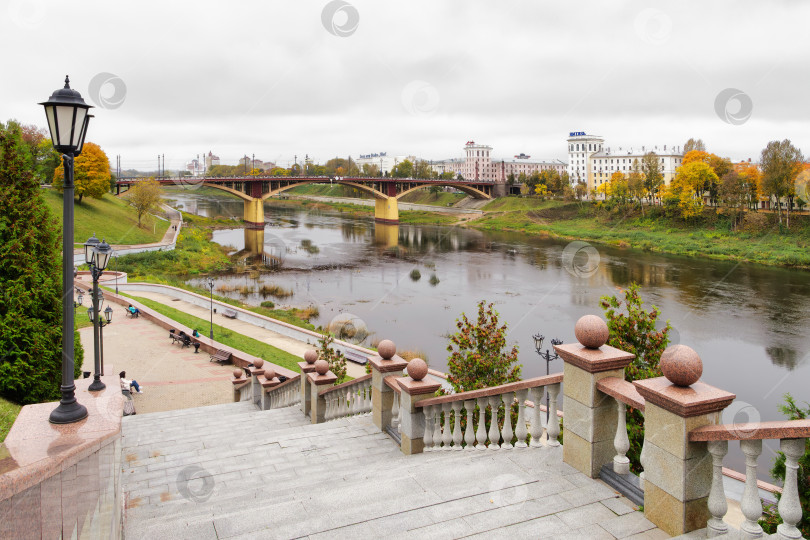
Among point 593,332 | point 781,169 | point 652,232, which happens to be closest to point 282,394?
point 593,332

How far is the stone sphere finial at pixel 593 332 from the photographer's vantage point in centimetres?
430

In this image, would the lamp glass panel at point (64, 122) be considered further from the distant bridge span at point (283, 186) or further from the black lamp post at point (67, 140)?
the distant bridge span at point (283, 186)

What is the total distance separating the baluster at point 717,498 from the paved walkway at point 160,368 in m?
12.3

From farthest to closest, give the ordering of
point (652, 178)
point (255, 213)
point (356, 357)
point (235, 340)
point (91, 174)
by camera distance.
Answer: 1. point (255, 213)
2. point (652, 178)
3. point (91, 174)
4. point (235, 340)
5. point (356, 357)

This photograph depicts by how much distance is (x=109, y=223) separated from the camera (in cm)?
4516

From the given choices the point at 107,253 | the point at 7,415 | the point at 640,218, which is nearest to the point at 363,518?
the point at 7,415

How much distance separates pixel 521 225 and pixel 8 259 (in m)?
61.5

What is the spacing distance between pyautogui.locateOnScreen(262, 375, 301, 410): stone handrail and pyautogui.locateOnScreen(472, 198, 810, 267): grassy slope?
39.9 m

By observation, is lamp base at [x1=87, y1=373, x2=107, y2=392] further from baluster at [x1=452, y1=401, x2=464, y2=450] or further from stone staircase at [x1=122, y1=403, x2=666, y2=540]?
baluster at [x1=452, y1=401, x2=464, y2=450]

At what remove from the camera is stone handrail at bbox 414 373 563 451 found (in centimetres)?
484

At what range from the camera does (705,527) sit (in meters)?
3.45

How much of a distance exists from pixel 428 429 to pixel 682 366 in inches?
113

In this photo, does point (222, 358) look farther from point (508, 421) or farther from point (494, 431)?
point (508, 421)

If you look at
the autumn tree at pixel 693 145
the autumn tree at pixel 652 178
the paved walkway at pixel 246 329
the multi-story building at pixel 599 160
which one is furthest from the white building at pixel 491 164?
the paved walkway at pixel 246 329
